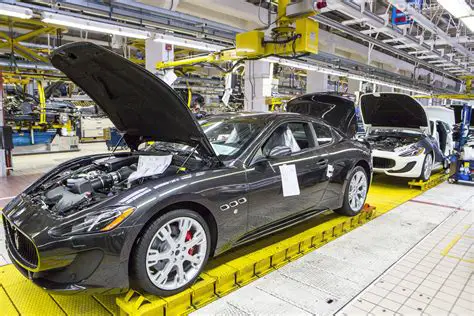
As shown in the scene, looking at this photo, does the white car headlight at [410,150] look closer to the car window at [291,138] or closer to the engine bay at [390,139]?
the engine bay at [390,139]

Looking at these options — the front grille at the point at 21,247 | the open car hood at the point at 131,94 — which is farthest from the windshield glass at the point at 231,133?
the front grille at the point at 21,247

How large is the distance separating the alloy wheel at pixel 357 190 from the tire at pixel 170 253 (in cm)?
229

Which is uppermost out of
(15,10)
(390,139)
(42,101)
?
(15,10)

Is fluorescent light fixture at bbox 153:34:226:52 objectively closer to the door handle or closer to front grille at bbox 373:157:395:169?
front grille at bbox 373:157:395:169

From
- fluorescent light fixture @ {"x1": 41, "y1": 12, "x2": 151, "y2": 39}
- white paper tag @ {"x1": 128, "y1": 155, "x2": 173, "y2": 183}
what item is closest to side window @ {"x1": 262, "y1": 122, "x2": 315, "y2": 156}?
white paper tag @ {"x1": 128, "y1": 155, "x2": 173, "y2": 183}

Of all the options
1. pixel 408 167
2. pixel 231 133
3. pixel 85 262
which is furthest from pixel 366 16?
pixel 85 262

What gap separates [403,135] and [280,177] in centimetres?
498

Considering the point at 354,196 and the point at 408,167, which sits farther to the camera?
the point at 408,167

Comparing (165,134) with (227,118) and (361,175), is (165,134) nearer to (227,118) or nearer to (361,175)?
(227,118)

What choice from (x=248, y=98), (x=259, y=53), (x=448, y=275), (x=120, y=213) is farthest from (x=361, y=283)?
(x=248, y=98)

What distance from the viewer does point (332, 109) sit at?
601 cm

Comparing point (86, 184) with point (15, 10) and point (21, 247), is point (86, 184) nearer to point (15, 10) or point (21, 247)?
point (21, 247)

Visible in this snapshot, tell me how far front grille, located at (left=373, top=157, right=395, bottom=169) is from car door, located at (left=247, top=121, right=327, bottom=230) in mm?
3036

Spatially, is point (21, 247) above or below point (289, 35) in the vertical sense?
below
